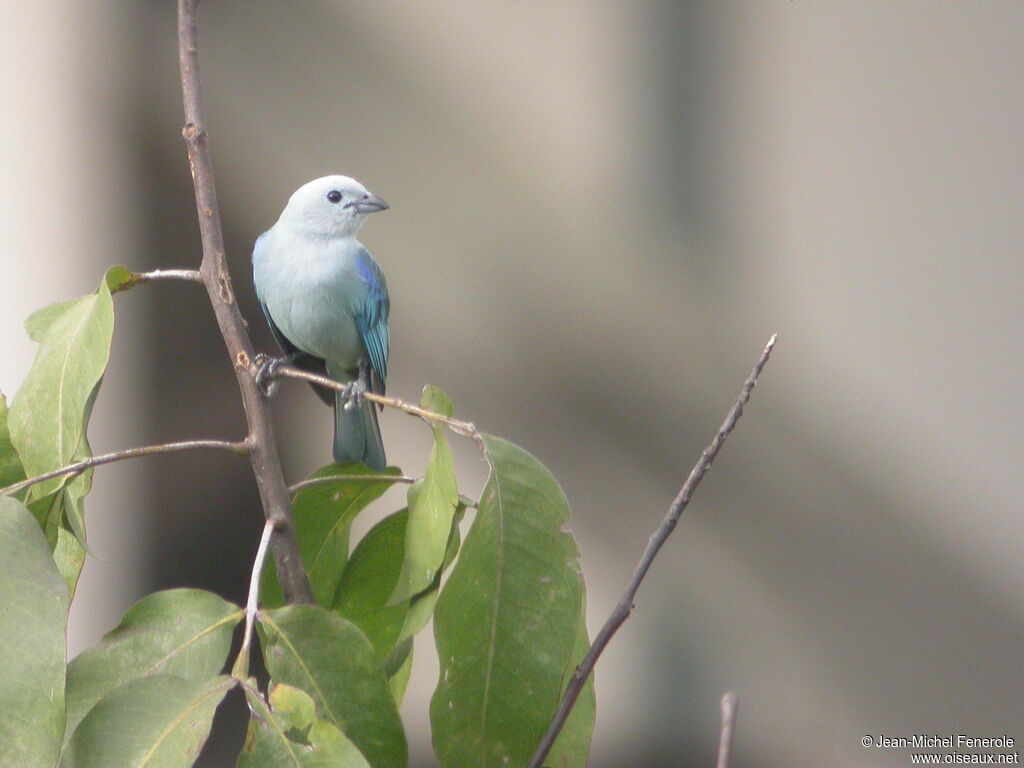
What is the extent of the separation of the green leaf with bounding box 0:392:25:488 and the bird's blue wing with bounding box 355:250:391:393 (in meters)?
0.66

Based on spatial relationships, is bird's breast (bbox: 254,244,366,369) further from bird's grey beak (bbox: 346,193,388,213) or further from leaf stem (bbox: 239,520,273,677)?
leaf stem (bbox: 239,520,273,677)

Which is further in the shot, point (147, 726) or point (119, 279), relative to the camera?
point (119, 279)

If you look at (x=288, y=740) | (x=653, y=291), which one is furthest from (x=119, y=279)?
(x=653, y=291)

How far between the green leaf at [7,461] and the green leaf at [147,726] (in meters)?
0.30

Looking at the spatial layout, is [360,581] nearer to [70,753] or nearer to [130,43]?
[70,753]

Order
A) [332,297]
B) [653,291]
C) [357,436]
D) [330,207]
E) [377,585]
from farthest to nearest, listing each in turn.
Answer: [653,291]
[330,207]
[332,297]
[357,436]
[377,585]

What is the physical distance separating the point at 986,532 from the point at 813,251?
0.81 m

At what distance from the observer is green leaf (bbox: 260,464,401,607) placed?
1.03m

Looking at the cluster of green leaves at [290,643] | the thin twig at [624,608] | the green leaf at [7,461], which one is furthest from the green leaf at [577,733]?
the green leaf at [7,461]

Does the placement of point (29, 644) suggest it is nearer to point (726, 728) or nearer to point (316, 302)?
point (726, 728)

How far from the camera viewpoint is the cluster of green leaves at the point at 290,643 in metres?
0.72

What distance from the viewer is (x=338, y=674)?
79 centimetres

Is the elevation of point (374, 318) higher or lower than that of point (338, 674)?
higher

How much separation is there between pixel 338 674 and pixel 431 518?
5.3 inches
